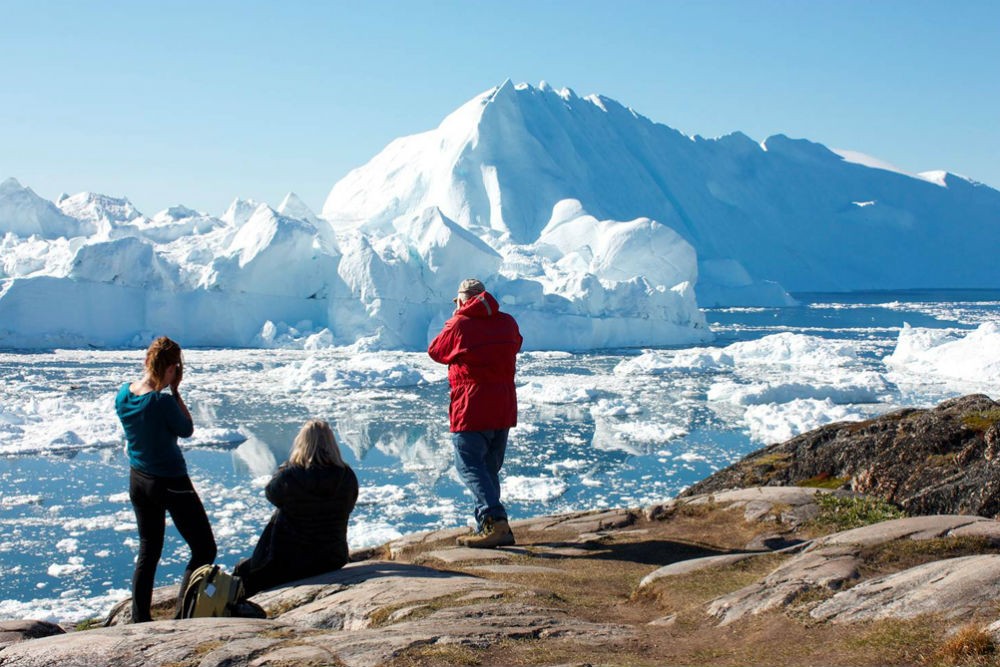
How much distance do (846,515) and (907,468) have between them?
78cm

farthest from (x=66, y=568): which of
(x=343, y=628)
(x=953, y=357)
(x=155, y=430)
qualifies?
(x=953, y=357)

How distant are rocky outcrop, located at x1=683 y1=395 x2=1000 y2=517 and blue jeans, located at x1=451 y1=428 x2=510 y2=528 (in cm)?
194

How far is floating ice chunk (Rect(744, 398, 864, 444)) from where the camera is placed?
14.7m

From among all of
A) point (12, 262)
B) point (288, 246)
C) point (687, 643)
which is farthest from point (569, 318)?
point (687, 643)

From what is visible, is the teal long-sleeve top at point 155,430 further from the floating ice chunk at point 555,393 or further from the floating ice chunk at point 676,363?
the floating ice chunk at point 676,363

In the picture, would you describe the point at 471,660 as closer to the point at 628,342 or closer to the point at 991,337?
the point at 991,337

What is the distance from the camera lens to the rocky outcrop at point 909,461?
4574mm

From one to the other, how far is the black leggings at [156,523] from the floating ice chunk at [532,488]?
750cm

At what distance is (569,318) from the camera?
28.8m

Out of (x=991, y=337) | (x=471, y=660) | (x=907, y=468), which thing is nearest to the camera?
(x=471, y=660)

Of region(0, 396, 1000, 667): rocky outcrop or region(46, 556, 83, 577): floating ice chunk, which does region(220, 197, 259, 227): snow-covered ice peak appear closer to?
region(46, 556, 83, 577): floating ice chunk

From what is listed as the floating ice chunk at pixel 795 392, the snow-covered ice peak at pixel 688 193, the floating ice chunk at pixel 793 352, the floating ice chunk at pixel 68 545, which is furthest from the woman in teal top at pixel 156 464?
the snow-covered ice peak at pixel 688 193

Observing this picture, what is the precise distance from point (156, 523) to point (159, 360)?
59cm

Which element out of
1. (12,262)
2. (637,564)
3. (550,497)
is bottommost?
(550,497)
